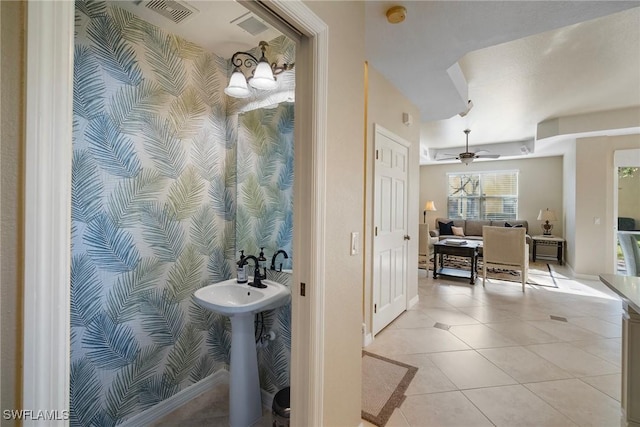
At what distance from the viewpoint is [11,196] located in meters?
0.48

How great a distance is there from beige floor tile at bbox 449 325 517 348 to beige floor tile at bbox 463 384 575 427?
0.66m

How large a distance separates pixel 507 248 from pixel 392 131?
10.1 feet

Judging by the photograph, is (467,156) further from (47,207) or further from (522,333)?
(47,207)

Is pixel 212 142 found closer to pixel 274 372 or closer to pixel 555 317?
pixel 274 372

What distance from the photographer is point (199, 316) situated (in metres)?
2.12

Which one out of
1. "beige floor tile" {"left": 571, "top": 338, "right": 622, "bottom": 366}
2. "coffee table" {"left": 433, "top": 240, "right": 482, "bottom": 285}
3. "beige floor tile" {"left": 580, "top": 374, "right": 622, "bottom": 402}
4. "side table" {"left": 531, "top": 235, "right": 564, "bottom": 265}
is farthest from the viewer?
"side table" {"left": 531, "top": 235, "right": 564, "bottom": 265}

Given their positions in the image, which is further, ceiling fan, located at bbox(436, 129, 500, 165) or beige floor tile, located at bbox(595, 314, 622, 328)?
ceiling fan, located at bbox(436, 129, 500, 165)

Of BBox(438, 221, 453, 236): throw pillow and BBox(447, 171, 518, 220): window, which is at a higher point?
BBox(447, 171, 518, 220): window

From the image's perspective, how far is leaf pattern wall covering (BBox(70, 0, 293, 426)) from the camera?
61.7 inches

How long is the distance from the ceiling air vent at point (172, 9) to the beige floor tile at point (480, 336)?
11.9 ft

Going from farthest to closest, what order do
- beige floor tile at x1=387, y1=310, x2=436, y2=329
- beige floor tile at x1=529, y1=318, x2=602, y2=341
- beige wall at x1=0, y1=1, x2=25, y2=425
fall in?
beige floor tile at x1=387, y1=310, x2=436, y2=329
beige floor tile at x1=529, y1=318, x2=602, y2=341
beige wall at x1=0, y1=1, x2=25, y2=425

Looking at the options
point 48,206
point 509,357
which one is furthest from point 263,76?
point 509,357

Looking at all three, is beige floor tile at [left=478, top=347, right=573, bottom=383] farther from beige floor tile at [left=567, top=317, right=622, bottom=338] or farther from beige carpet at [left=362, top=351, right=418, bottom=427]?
beige floor tile at [left=567, top=317, right=622, bottom=338]

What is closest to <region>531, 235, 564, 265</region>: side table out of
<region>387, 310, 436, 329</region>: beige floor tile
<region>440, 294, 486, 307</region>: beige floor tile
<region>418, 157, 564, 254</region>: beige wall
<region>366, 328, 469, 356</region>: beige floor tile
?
<region>418, 157, 564, 254</region>: beige wall
